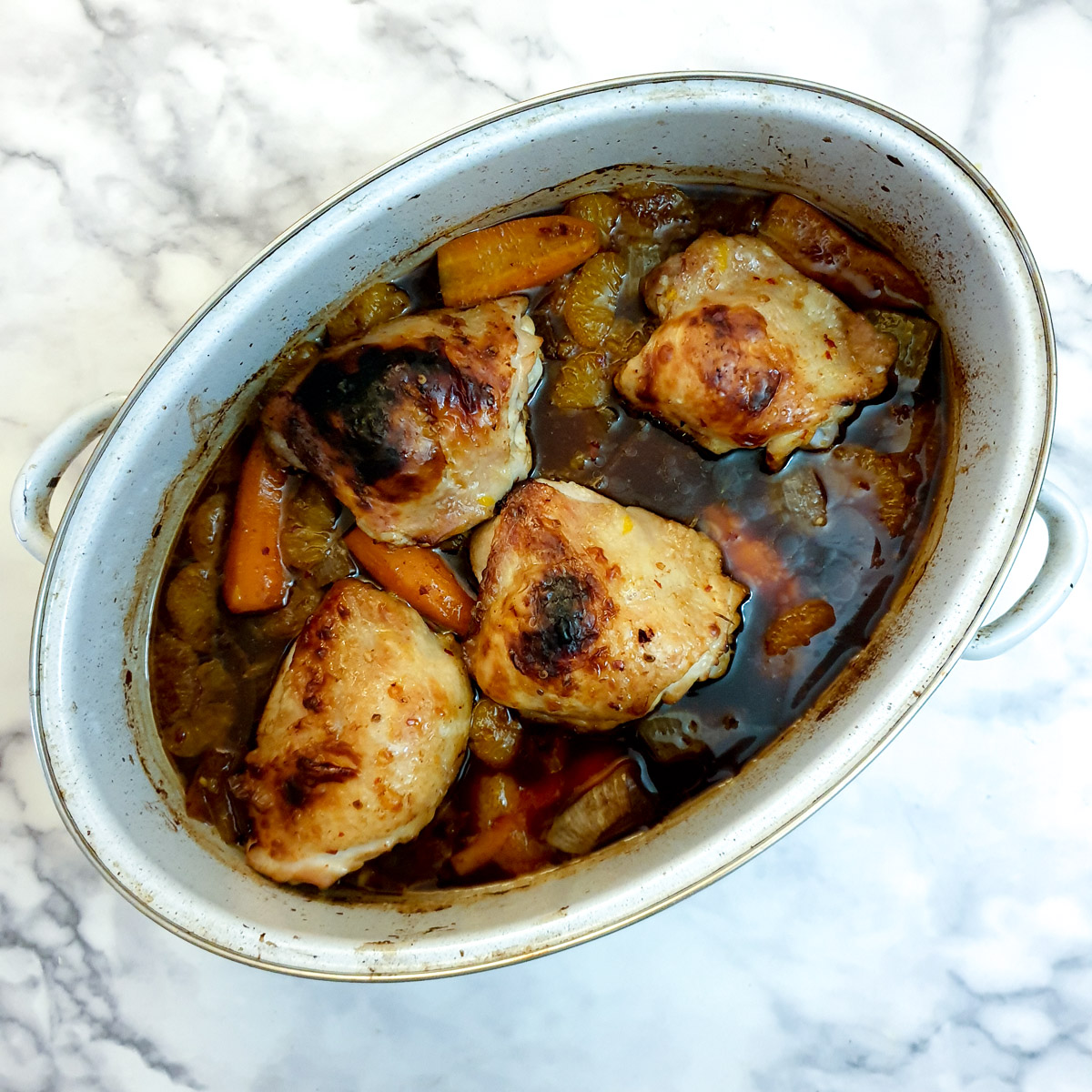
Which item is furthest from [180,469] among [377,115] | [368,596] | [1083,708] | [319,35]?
[1083,708]

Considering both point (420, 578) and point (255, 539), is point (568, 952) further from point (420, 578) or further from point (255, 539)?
point (255, 539)

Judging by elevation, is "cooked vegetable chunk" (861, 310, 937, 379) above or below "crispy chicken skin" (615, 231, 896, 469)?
above

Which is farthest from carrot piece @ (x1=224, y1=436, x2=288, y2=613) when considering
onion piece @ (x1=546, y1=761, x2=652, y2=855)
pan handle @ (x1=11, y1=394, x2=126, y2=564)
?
onion piece @ (x1=546, y1=761, x2=652, y2=855)

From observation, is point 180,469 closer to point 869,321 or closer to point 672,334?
point 672,334

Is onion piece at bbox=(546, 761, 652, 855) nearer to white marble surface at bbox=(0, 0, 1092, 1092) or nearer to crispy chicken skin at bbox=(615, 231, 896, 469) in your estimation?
white marble surface at bbox=(0, 0, 1092, 1092)

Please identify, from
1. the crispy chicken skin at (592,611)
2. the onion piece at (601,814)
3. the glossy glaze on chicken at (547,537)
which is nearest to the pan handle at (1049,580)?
the glossy glaze on chicken at (547,537)
